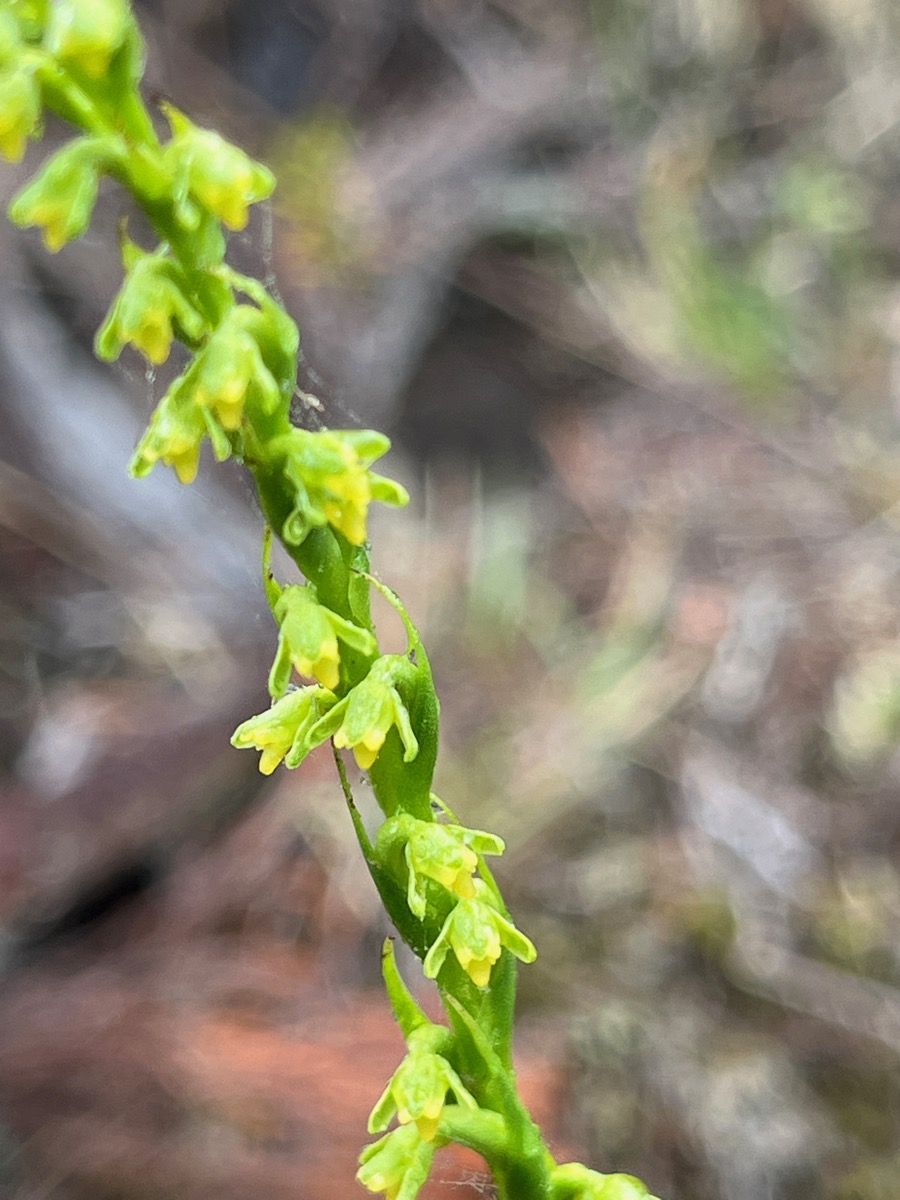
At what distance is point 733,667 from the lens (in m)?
3.44

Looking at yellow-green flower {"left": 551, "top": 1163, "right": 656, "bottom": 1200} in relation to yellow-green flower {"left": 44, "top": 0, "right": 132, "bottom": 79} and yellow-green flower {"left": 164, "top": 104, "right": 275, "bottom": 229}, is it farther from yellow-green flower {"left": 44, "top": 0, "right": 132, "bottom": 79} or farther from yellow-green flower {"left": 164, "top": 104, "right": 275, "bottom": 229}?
yellow-green flower {"left": 44, "top": 0, "right": 132, "bottom": 79}

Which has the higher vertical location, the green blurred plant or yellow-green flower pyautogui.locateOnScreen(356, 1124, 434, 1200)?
the green blurred plant

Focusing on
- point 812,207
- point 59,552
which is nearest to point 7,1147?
point 59,552

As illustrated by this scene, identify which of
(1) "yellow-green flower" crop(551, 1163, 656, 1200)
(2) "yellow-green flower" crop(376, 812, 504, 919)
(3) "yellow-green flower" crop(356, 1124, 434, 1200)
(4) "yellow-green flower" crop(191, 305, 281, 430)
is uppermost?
(4) "yellow-green flower" crop(191, 305, 281, 430)

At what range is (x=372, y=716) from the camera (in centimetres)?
98

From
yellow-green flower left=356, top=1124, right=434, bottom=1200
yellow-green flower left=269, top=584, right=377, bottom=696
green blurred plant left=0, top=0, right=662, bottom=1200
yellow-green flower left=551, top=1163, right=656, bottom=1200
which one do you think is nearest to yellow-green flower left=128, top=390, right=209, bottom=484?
green blurred plant left=0, top=0, right=662, bottom=1200

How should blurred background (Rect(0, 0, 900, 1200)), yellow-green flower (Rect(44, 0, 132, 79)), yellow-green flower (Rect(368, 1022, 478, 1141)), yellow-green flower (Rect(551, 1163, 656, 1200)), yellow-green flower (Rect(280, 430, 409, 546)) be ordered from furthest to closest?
blurred background (Rect(0, 0, 900, 1200))
yellow-green flower (Rect(551, 1163, 656, 1200))
yellow-green flower (Rect(368, 1022, 478, 1141))
yellow-green flower (Rect(280, 430, 409, 546))
yellow-green flower (Rect(44, 0, 132, 79))

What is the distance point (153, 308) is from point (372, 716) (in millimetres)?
371

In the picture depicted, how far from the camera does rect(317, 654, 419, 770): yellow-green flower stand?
97cm

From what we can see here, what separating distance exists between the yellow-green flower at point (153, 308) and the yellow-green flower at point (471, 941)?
539mm

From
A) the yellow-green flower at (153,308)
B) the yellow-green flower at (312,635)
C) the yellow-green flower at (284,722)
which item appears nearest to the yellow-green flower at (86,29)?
the yellow-green flower at (153,308)

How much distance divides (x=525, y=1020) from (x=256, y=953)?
70 centimetres

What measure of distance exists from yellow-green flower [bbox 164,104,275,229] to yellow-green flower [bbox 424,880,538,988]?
61 cm

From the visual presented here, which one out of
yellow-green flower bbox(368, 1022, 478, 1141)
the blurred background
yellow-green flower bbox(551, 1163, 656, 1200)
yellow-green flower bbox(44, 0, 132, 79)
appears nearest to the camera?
yellow-green flower bbox(44, 0, 132, 79)
